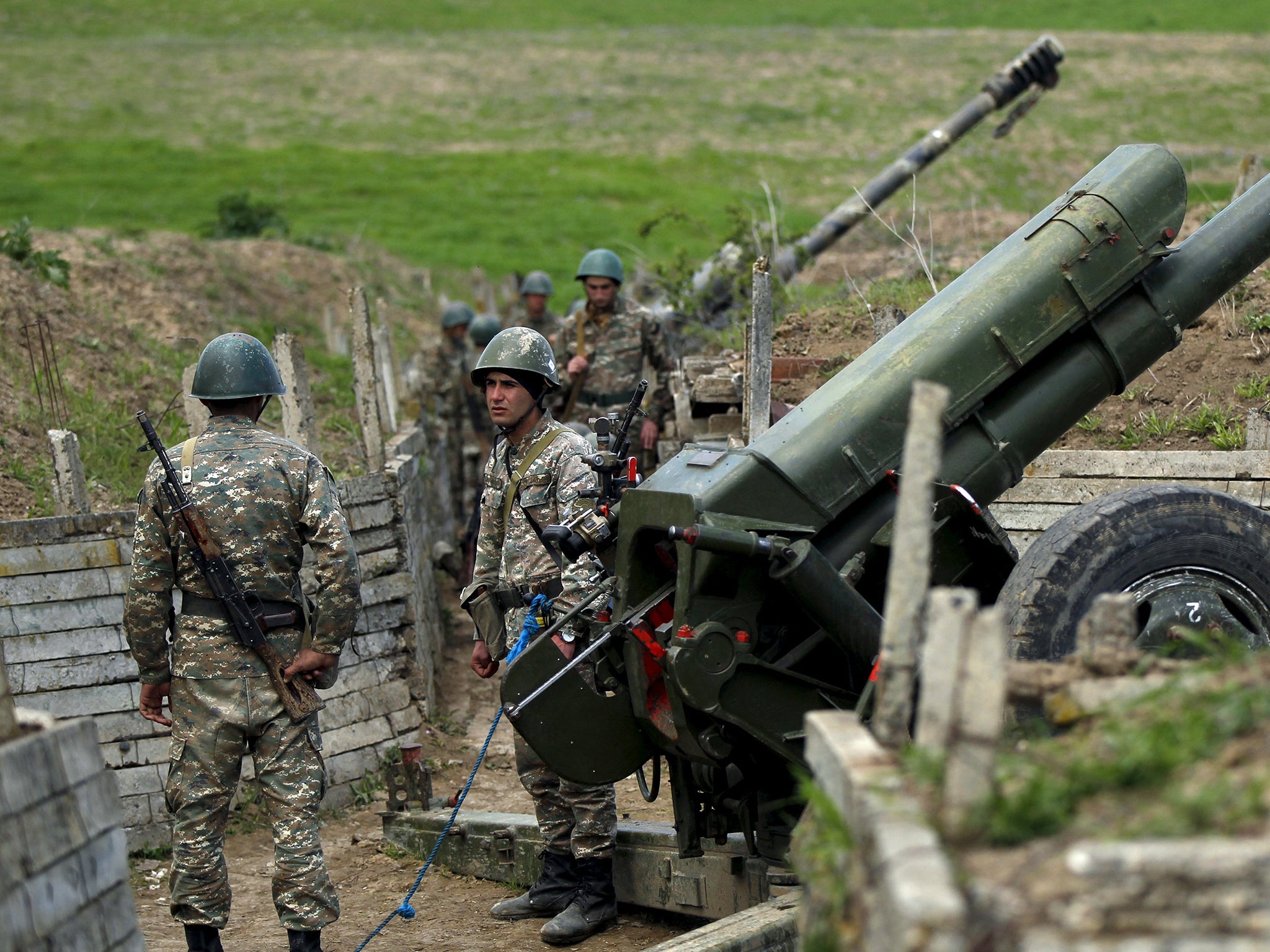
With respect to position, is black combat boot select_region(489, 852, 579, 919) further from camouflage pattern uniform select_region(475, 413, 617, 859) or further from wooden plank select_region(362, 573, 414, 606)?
wooden plank select_region(362, 573, 414, 606)

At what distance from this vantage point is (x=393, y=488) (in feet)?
25.0

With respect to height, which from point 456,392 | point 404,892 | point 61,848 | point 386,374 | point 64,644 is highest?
point 456,392

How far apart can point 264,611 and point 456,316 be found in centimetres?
970

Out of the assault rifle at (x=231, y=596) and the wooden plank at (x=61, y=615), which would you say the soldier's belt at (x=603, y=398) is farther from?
the assault rifle at (x=231, y=596)

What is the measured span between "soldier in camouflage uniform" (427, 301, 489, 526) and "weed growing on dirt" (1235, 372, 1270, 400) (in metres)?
6.64

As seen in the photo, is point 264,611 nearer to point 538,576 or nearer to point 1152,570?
point 538,576

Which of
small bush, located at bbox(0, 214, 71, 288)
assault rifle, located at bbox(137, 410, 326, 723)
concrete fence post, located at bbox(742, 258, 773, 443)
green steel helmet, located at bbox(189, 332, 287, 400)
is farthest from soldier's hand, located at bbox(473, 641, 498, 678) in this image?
small bush, located at bbox(0, 214, 71, 288)

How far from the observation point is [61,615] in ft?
20.8

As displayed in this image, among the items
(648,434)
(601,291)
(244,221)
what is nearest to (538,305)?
(601,291)

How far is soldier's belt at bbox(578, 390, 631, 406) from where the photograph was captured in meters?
9.27

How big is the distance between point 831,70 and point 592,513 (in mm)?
38338

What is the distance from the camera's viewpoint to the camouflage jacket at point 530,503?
5.28 metres

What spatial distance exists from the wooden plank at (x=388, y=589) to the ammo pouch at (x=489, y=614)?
1805 millimetres

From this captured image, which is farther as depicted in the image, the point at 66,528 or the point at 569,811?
the point at 66,528
